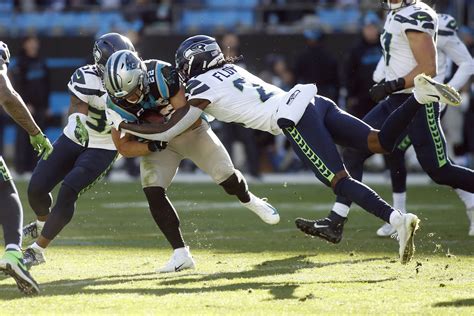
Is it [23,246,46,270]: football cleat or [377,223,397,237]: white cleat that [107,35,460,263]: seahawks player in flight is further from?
[377,223,397,237]: white cleat

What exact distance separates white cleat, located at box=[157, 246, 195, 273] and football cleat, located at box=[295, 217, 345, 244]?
672 millimetres

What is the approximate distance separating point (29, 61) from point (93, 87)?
26.4 ft

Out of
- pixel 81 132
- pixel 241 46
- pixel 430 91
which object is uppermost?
pixel 430 91

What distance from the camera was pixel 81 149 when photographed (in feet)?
24.2

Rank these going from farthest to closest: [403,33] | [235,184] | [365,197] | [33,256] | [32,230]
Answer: [32,230]
[403,33]
[235,184]
[33,256]
[365,197]

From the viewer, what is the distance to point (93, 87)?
24.0ft

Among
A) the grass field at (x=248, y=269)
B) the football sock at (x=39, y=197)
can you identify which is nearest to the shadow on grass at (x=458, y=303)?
the grass field at (x=248, y=269)

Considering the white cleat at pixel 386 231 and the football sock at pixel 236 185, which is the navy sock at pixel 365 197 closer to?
the football sock at pixel 236 185

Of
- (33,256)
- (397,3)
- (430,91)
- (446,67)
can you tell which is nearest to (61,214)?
(33,256)

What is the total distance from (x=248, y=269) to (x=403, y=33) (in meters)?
2.04

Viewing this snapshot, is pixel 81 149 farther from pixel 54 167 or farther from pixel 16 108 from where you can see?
pixel 16 108

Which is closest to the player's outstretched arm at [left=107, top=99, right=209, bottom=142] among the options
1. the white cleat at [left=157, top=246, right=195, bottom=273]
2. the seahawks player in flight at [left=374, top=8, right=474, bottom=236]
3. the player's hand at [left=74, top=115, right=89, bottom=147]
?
the player's hand at [left=74, top=115, right=89, bottom=147]

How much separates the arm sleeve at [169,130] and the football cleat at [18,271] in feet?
3.81

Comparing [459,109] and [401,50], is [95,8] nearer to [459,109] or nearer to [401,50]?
[459,109]
